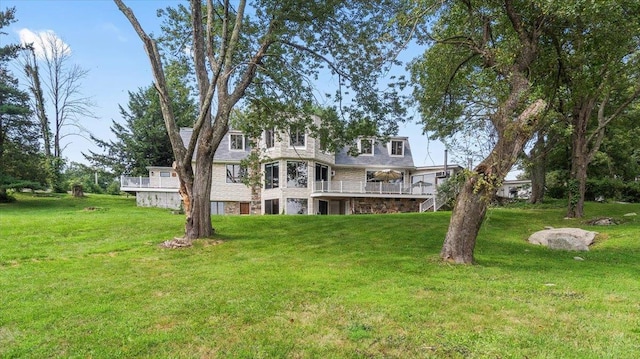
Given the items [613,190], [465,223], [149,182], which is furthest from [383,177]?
[465,223]

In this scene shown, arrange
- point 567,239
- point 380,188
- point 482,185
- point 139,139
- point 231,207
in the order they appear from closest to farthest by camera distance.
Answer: point 482,185
point 567,239
point 380,188
point 231,207
point 139,139

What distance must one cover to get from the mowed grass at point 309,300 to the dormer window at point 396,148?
57.6 feet

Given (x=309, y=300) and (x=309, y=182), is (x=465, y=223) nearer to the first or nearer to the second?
(x=309, y=300)

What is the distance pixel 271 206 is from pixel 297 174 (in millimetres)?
2795

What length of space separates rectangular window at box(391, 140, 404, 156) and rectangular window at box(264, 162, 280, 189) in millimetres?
9208

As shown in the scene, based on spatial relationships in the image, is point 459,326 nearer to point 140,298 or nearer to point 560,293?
point 560,293

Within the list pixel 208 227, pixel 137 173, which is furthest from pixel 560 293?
pixel 137 173

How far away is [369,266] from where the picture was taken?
738cm

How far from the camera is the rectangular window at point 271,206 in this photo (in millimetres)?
23984

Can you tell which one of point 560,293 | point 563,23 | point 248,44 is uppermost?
point 248,44

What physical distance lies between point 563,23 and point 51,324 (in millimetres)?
11290

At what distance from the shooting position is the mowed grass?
143 inches

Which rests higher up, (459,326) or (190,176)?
(190,176)

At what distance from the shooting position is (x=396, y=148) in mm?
27938
